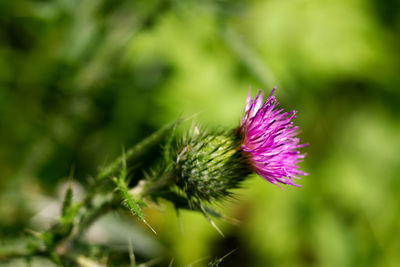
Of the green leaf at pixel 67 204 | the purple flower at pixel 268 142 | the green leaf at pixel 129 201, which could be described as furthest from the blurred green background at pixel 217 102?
the green leaf at pixel 129 201

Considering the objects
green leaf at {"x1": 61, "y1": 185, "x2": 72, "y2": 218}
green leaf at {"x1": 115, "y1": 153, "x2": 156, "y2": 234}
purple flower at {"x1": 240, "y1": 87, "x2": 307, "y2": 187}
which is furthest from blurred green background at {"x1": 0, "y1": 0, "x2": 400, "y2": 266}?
green leaf at {"x1": 115, "y1": 153, "x2": 156, "y2": 234}

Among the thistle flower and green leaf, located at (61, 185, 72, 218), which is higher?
the thistle flower

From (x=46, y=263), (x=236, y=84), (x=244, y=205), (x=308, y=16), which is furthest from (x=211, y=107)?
(x=46, y=263)

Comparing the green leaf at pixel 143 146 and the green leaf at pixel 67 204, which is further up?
the green leaf at pixel 143 146

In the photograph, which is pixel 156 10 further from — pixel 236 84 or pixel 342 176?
pixel 342 176

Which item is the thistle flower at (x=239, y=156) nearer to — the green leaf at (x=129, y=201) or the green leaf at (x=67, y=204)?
the green leaf at (x=129, y=201)

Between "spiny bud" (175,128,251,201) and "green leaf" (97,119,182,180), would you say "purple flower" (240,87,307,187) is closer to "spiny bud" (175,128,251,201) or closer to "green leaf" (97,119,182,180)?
"spiny bud" (175,128,251,201)
